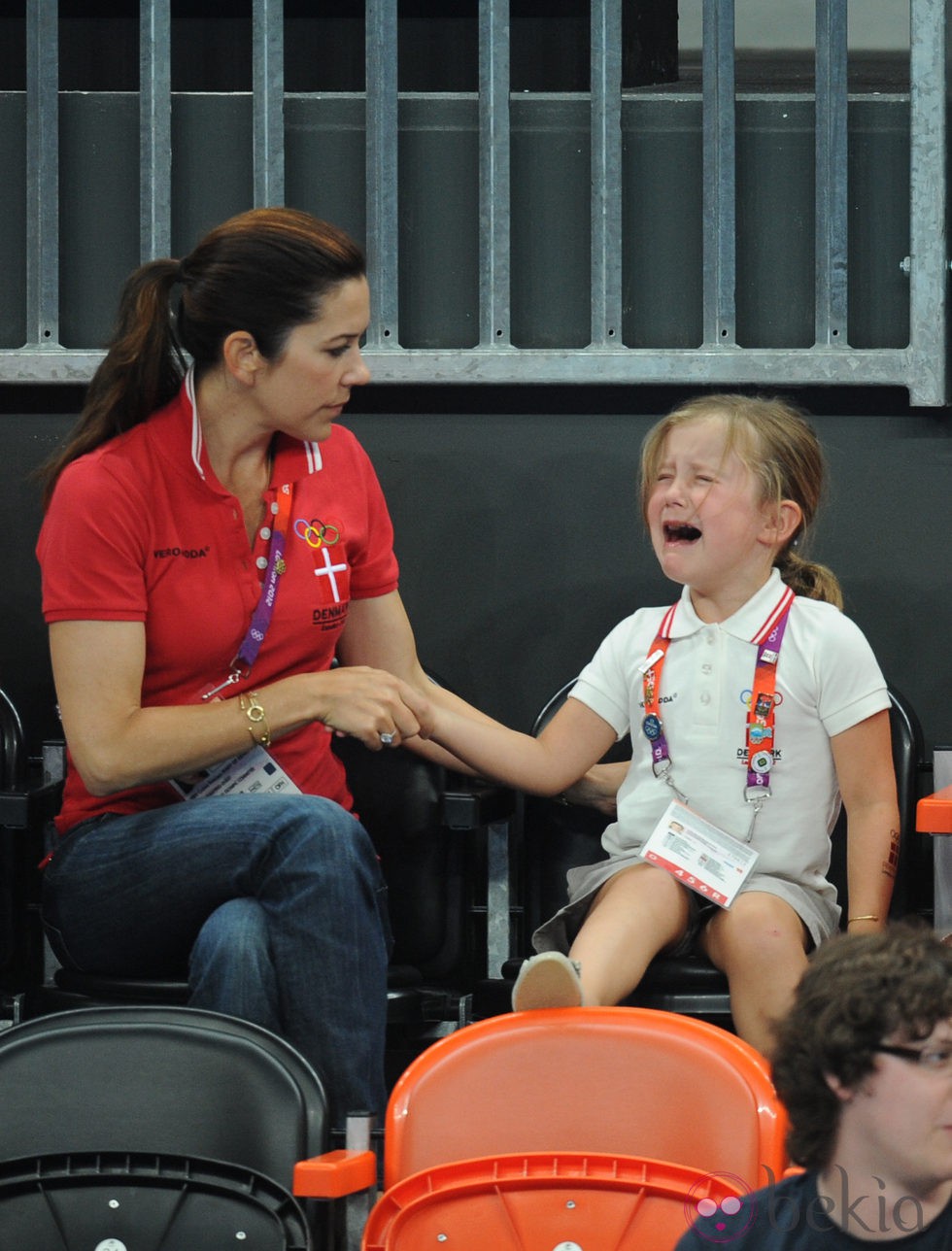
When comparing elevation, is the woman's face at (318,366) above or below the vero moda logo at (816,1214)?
above

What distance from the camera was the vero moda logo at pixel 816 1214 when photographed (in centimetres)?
124

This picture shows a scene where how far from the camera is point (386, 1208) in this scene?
1554mm

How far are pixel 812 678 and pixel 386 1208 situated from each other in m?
1.23

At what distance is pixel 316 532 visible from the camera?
2508mm

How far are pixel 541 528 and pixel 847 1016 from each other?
2.09 metres

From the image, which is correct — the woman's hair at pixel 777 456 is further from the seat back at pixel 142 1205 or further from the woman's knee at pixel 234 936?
the seat back at pixel 142 1205

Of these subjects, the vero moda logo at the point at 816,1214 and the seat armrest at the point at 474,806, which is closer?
the vero moda logo at the point at 816,1214

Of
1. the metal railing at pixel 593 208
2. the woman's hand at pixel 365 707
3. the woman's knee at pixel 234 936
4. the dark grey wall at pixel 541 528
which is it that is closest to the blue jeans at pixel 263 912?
the woman's knee at pixel 234 936

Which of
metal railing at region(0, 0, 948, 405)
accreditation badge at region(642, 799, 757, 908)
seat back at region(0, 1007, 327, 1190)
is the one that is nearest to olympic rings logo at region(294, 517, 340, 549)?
accreditation badge at region(642, 799, 757, 908)

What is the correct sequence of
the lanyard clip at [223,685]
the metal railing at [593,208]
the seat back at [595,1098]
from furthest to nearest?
the metal railing at [593,208], the lanyard clip at [223,685], the seat back at [595,1098]

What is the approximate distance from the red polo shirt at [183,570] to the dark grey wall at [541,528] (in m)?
0.79

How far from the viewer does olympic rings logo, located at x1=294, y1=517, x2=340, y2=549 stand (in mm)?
2488

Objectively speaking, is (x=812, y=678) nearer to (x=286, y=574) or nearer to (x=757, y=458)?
(x=757, y=458)

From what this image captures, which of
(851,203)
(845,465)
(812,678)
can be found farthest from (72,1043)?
(851,203)
